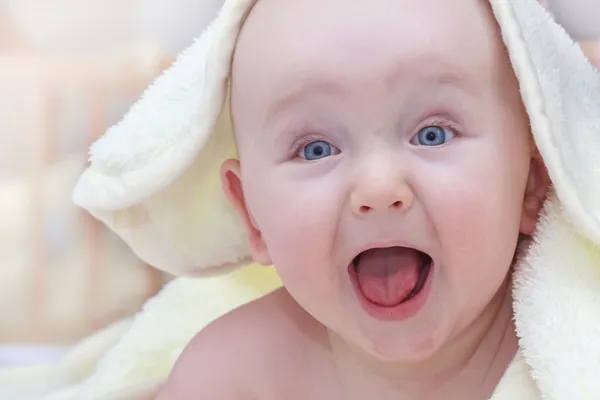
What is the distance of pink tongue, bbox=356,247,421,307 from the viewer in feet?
2.39

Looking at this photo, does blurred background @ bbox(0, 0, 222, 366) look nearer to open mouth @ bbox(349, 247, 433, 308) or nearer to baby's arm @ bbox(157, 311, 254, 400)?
baby's arm @ bbox(157, 311, 254, 400)

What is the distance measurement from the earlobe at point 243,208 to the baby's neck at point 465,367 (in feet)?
0.56

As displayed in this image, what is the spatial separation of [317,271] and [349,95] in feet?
0.55

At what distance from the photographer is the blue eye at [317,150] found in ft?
2.37

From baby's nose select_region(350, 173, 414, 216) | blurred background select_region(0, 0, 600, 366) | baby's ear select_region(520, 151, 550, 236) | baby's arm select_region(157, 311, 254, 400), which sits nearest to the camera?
baby's nose select_region(350, 173, 414, 216)

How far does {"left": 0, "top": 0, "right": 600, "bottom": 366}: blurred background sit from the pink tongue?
2.32ft

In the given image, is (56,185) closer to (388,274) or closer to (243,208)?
(243,208)

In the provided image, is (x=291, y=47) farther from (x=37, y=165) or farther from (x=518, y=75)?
(x=37, y=165)

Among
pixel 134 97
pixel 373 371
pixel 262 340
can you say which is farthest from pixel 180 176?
pixel 134 97

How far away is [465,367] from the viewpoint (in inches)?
Answer: 32.9

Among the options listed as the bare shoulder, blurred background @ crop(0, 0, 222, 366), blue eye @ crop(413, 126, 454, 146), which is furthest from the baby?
blurred background @ crop(0, 0, 222, 366)

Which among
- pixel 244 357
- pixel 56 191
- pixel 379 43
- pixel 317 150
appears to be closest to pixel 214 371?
pixel 244 357

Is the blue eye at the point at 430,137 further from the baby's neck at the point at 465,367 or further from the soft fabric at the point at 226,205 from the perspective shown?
the baby's neck at the point at 465,367

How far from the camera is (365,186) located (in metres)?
0.66
